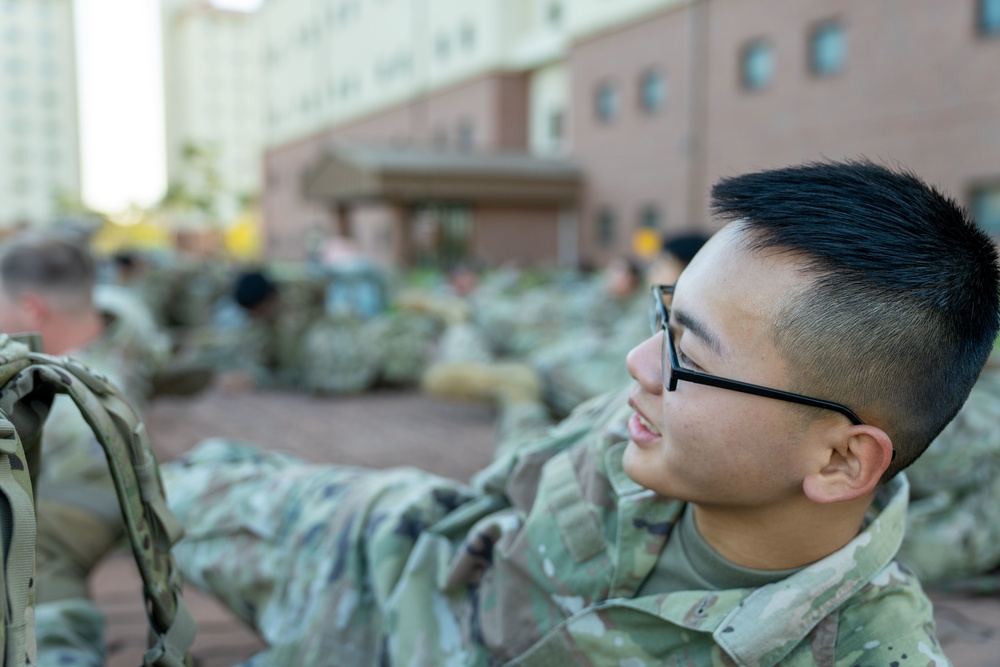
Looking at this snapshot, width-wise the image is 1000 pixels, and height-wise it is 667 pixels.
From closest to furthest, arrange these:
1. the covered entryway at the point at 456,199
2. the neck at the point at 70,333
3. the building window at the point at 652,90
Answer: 1. the neck at the point at 70,333
2. the building window at the point at 652,90
3. the covered entryway at the point at 456,199

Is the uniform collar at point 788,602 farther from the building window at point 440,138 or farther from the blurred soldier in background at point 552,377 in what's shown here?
the building window at point 440,138

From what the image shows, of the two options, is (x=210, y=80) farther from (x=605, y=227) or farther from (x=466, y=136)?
(x=605, y=227)

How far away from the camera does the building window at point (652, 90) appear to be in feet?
55.5

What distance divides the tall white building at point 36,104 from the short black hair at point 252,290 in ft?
175

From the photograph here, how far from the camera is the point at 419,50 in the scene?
2439 cm

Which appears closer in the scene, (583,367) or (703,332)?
(703,332)

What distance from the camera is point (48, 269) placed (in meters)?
2.86

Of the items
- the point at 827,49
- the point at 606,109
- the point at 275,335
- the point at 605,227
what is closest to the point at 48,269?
the point at 275,335

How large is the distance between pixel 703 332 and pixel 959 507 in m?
1.91

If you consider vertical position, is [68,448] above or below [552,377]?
above

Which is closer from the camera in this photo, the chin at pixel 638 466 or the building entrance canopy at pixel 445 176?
the chin at pixel 638 466

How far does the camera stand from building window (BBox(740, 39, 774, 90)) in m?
14.6

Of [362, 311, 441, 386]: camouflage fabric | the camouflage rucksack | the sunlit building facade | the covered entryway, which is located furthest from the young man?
the covered entryway

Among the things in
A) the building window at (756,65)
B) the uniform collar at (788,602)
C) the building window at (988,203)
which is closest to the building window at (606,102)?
the building window at (756,65)
